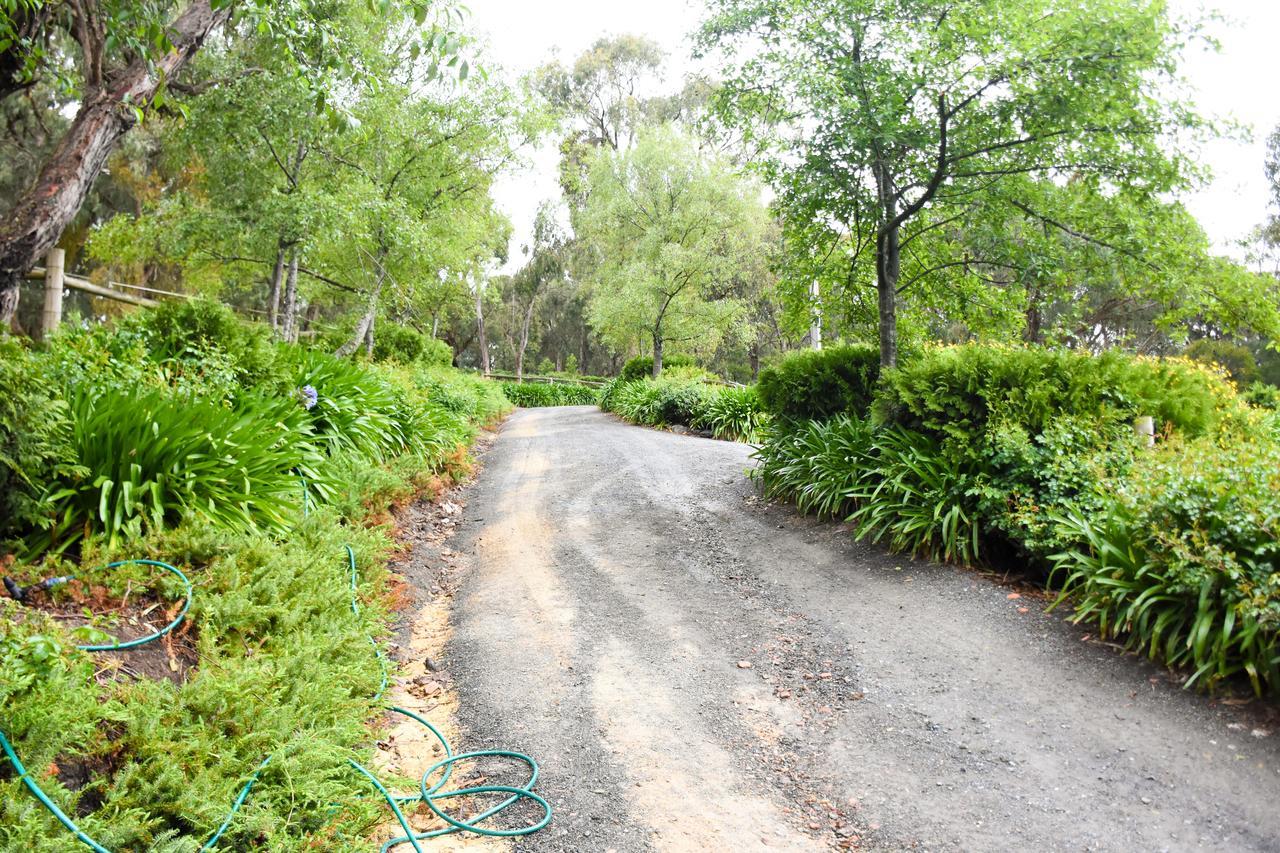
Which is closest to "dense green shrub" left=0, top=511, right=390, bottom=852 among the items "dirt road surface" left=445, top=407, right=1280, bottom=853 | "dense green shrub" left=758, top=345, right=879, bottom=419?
"dirt road surface" left=445, top=407, right=1280, bottom=853

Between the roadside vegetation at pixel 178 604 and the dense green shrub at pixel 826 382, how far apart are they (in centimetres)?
469

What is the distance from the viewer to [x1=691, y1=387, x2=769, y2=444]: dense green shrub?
46.2 ft

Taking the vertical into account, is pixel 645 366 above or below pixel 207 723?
above

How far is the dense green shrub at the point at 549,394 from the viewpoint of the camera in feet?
105

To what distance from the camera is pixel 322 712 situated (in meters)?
3.16

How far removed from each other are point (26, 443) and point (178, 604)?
0.96m

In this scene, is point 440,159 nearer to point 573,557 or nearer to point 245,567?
point 573,557

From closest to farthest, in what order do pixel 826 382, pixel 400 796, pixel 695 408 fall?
pixel 400 796
pixel 826 382
pixel 695 408

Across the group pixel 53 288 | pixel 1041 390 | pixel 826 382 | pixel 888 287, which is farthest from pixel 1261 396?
pixel 53 288

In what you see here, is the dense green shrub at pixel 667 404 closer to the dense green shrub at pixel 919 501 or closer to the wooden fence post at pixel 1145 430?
the dense green shrub at pixel 919 501

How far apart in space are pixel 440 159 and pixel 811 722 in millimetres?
12729

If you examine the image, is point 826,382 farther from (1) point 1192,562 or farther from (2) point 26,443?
(2) point 26,443

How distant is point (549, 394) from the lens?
108ft

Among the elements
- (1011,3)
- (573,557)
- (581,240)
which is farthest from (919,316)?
(581,240)
